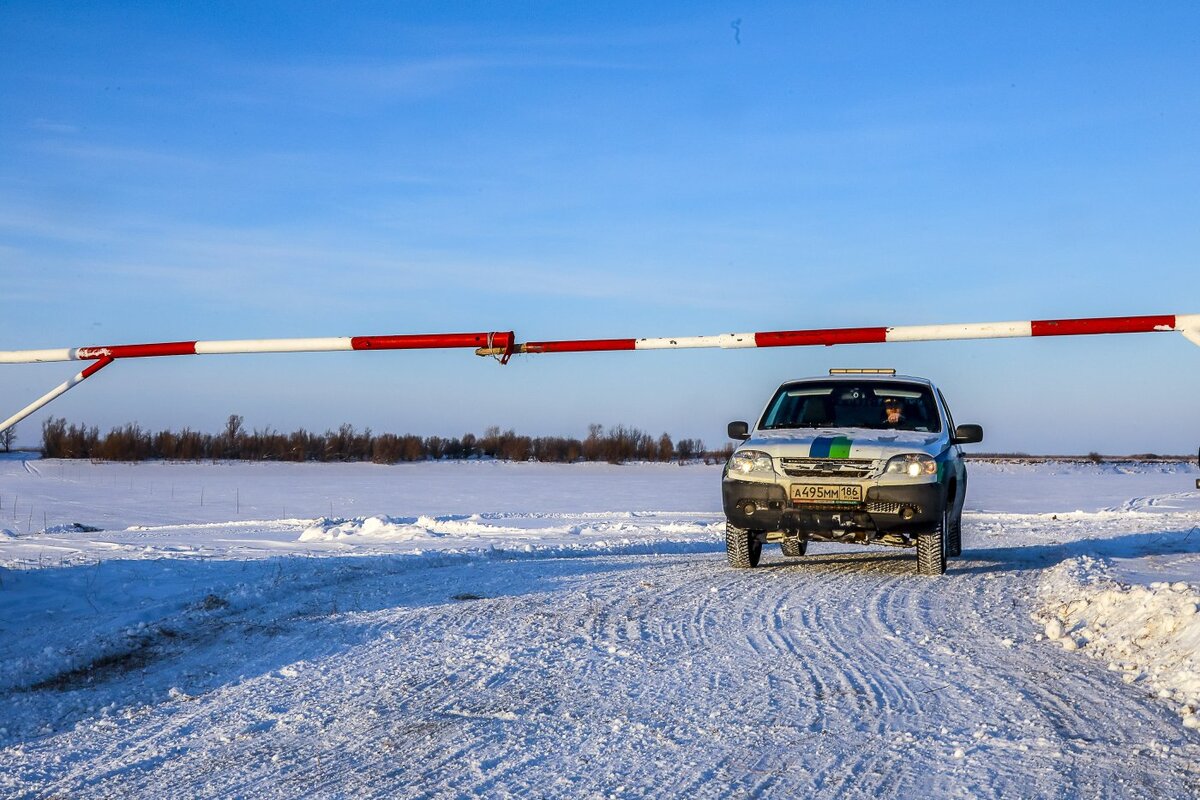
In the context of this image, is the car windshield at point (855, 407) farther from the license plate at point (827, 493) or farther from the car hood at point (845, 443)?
the license plate at point (827, 493)

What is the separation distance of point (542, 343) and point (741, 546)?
9.97ft

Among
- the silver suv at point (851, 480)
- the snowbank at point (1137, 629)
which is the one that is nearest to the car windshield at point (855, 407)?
the silver suv at point (851, 480)

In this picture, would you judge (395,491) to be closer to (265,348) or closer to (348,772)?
(265,348)

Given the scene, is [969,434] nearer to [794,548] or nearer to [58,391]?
[794,548]

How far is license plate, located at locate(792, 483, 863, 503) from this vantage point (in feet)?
32.7

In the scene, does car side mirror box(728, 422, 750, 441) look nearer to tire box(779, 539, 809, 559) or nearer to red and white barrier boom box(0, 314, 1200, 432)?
red and white barrier boom box(0, 314, 1200, 432)

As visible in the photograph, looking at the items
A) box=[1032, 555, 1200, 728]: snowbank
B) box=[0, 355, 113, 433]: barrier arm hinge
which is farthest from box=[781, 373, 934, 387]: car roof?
box=[0, 355, 113, 433]: barrier arm hinge

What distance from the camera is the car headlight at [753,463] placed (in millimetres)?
10312

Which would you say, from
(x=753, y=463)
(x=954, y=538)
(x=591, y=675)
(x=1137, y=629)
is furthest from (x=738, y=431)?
(x=591, y=675)

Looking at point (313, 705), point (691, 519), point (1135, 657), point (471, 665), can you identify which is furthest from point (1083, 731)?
point (691, 519)

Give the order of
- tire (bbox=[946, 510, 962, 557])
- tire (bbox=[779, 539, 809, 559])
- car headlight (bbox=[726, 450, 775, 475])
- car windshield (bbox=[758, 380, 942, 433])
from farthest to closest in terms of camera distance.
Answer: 1. tire (bbox=[779, 539, 809, 559])
2. tire (bbox=[946, 510, 962, 557])
3. car windshield (bbox=[758, 380, 942, 433])
4. car headlight (bbox=[726, 450, 775, 475])

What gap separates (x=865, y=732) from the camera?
4.87m

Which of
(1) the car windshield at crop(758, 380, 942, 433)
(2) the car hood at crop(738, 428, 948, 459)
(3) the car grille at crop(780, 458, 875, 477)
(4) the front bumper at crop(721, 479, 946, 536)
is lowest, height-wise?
(4) the front bumper at crop(721, 479, 946, 536)

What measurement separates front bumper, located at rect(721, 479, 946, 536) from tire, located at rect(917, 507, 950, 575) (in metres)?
0.30
